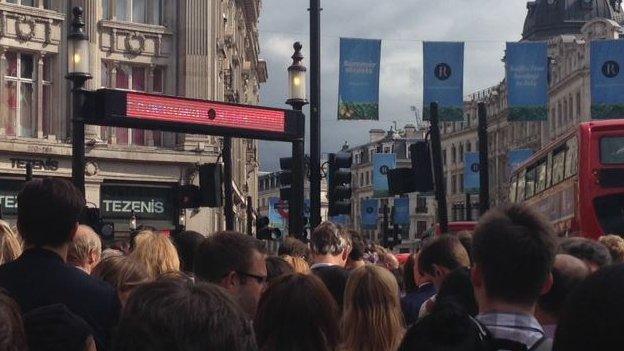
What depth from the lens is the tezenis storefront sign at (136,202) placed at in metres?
34.9

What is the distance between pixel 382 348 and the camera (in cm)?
549

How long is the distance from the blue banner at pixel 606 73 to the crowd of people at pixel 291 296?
21.4m

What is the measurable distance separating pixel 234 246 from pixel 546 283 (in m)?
1.98

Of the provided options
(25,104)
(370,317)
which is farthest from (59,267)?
(25,104)

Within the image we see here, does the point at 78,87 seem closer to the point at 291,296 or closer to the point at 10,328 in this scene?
the point at 291,296

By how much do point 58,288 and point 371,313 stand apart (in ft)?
4.74

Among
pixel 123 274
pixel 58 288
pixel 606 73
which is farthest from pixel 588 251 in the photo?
pixel 606 73

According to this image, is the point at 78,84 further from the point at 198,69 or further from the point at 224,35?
the point at 224,35

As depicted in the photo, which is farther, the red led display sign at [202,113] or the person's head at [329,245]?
the red led display sign at [202,113]

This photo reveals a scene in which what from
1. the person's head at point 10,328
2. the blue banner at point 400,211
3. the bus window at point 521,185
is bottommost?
the blue banner at point 400,211

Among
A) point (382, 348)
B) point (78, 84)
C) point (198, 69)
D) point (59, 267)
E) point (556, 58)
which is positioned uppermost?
point (556, 58)

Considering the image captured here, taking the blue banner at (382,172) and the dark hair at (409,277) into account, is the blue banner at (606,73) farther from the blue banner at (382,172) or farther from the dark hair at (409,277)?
the blue banner at (382,172)

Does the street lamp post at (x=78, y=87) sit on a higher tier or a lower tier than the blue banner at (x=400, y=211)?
higher

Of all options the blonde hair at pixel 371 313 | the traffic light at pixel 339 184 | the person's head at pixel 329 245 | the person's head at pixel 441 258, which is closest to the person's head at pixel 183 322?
the blonde hair at pixel 371 313
